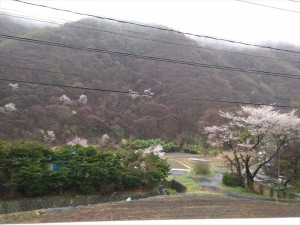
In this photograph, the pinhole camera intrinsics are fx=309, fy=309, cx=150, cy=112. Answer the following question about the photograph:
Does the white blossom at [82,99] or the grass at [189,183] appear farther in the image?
the white blossom at [82,99]

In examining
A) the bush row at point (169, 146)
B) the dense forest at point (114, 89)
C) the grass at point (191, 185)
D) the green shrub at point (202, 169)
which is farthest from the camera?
the dense forest at point (114, 89)

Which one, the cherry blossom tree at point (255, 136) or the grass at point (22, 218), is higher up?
the cherry blossom tree at point (255, 136)

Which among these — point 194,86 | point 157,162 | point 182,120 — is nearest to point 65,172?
point 157,162

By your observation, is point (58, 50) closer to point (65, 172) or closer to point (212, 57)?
point (212, 57)

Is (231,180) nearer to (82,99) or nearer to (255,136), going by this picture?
(255,136)

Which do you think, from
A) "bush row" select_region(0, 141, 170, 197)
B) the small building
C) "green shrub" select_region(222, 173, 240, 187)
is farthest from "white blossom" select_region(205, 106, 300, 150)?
"bush row" select_region(0, 141, 170, 197)

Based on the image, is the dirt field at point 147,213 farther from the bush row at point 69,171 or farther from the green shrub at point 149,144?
the green shrub at point 149,144

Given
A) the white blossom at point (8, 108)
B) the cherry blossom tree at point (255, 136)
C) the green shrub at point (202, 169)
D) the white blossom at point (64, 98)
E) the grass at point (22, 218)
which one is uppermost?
the white blossom at point (64, 98)

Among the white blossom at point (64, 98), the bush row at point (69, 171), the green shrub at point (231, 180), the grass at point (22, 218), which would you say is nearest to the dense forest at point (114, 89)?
the white blossom at point (64, 98)

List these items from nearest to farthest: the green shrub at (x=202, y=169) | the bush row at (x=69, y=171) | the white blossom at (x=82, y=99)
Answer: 1. the bush row at (x=69, y=171)
2. the green shrub at (x=202, y=169)
3. the white blossom at (x=82, y=99)

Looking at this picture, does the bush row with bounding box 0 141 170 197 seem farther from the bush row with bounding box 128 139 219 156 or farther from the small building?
the bush row with bounding box 128 139 219 156
